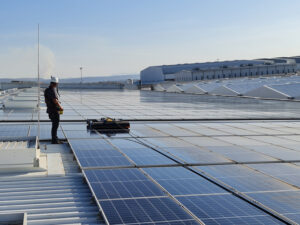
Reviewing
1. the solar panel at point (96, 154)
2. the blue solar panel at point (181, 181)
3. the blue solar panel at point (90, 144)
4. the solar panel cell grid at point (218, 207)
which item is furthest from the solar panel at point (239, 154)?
the solar panel cell grid at point (218, 207)

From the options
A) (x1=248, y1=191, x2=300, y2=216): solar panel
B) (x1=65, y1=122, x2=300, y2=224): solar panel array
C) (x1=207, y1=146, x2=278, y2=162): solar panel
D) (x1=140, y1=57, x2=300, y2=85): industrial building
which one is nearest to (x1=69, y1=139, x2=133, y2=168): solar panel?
(x1=65, y1=122, x2=300, y2=224): solar panel array

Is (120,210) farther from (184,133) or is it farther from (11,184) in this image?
(184,133)

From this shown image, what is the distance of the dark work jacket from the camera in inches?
516

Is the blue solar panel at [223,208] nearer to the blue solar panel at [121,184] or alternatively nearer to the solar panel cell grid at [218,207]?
the solar panel cell grid at [218,207]

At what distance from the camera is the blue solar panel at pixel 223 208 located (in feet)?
20.7

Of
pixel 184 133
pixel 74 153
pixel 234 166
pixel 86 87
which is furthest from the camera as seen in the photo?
pixel 86 87

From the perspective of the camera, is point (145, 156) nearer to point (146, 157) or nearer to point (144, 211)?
point (146, 157)

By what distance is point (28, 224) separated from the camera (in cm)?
611

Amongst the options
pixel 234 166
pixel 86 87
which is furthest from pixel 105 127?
pixel 86 87

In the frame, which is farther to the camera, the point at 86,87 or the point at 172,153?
the point at 86,87

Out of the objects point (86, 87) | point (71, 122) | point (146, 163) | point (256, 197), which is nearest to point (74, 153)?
point (146, 163)

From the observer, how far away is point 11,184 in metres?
8.29

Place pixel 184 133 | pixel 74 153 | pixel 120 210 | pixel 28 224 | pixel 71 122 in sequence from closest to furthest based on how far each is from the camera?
pixel 28 224 → pixel 120 210 → pixel 74 153 → pixel 184 133 → pixel 71 122

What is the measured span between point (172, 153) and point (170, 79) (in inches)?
4485
